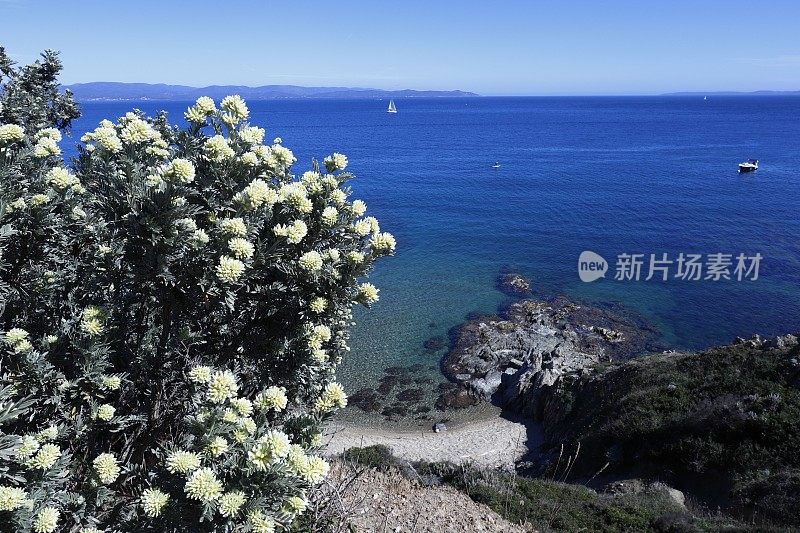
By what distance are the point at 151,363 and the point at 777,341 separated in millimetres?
24755

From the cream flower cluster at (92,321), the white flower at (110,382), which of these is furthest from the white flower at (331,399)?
the cream flower cluster at (92,321)

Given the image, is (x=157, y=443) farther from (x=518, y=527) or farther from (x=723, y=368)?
(x=723, y=368)

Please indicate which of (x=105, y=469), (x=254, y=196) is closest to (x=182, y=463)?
(x=105, y=469)

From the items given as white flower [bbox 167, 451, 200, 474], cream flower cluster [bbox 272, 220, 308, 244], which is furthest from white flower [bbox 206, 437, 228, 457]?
cream flower cluster [bbox 272, 220, 308, 244]

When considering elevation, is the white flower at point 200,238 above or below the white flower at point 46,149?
below

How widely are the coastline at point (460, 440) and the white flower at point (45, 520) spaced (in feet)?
60.0

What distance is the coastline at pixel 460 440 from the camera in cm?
2273

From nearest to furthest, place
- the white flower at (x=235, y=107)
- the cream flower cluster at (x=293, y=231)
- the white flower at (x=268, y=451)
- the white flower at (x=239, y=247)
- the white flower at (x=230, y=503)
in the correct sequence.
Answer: the white flower at (x=230, y=503)
the white flower at (x=268, y=451)
the white flower at (x=239, y=247)
the cream flower cluster at (x=293, y=231)
the white flower at (x=235, y=107)

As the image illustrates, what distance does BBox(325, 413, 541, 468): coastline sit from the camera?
22.7 m

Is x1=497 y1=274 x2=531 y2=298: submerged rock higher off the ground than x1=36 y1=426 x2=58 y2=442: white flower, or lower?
lower

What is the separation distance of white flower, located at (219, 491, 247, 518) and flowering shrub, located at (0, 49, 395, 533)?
14mm

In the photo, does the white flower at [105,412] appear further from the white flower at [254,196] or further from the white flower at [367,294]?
the white flower at [367,294]

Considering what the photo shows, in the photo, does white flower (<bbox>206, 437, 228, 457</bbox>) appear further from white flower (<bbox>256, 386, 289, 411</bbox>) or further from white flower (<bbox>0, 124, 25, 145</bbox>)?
white flower (<bbox>0, 124, 25, 145</bbox>)

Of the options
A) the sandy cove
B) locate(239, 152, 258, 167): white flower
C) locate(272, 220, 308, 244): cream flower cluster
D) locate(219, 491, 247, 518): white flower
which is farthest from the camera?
the sandy cove
